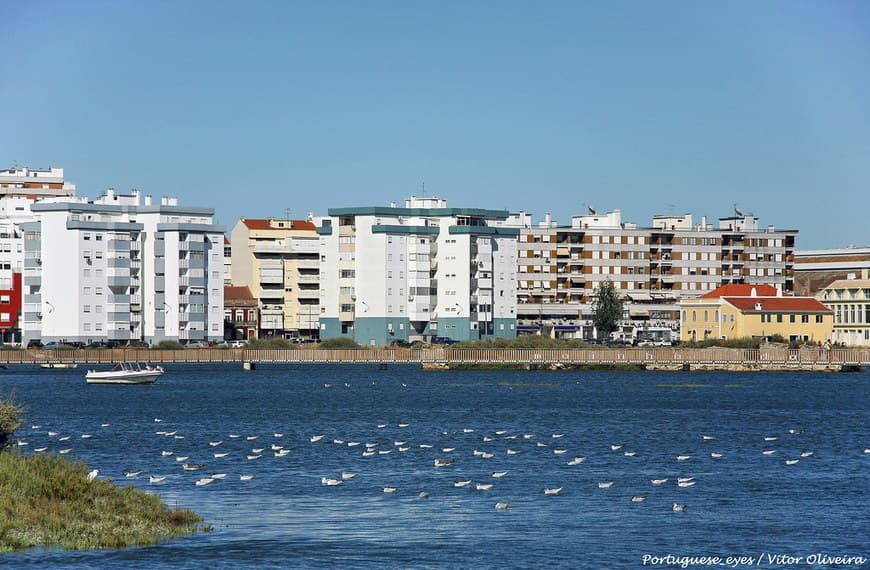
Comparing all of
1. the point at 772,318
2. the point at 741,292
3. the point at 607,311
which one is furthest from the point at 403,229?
the point at 772,318

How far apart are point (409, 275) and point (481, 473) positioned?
121937 millimetres

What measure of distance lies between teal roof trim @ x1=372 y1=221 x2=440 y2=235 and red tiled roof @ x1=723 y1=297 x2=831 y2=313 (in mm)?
36622

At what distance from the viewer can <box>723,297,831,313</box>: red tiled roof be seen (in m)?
152

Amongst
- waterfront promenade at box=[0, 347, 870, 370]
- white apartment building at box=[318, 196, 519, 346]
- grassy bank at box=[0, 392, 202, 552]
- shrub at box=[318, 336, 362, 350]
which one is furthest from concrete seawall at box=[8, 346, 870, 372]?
grassy bank at box=[0, 392, 202, 552]

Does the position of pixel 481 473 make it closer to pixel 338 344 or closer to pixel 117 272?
pixel 338 344

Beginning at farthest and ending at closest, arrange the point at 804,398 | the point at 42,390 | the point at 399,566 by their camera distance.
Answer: the point at 42,390 < the point at 804,398 < the point at 399,566

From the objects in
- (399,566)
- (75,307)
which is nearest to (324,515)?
(399,566)

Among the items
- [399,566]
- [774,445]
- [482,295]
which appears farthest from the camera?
[482,295]

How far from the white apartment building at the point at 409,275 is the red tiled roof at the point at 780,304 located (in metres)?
31.5

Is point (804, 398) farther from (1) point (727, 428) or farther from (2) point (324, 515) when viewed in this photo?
(2) point (324, 515)

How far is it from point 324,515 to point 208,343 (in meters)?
132

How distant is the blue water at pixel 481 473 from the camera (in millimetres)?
36500

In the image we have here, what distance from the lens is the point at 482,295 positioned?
577 feet

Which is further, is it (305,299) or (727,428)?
(305,299)
